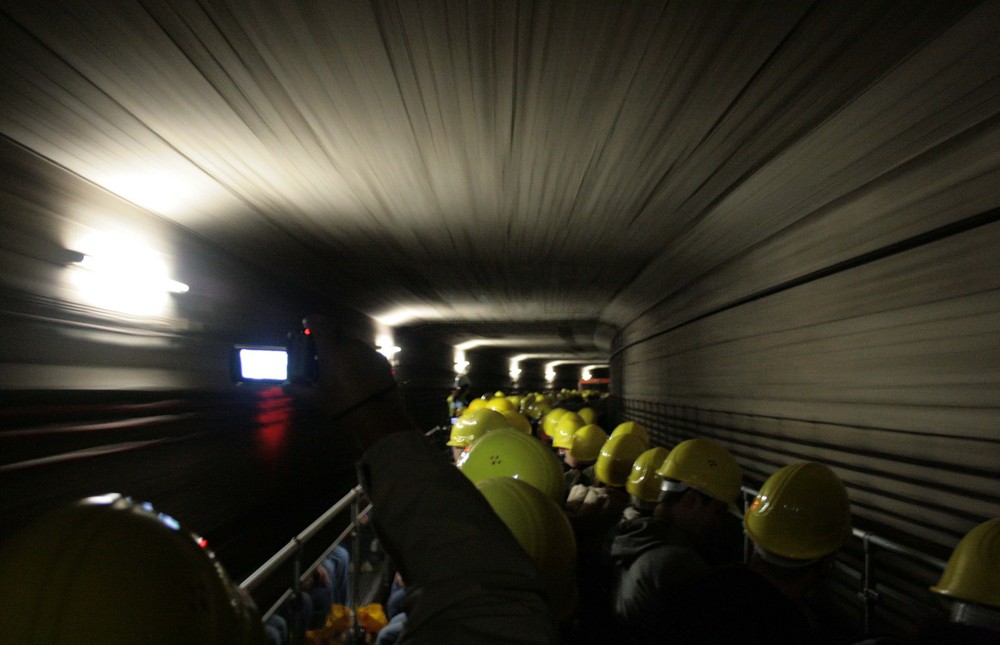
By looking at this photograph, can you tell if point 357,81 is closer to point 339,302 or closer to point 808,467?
point 808,467

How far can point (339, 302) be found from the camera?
1397 cm

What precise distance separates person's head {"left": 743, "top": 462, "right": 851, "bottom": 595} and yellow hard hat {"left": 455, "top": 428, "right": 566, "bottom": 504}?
131 centimetres

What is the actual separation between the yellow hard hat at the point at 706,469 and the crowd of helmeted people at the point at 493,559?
1 centimetres

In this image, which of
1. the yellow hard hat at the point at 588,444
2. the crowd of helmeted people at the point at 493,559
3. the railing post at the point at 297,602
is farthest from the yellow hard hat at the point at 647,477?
the railing post at the point at 297,602

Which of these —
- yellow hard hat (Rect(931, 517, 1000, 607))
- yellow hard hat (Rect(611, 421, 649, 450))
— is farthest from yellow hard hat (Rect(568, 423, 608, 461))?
yellow hard hat (Rect(931, 517, 1000, 607))

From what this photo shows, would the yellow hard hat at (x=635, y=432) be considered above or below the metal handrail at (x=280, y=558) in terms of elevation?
above

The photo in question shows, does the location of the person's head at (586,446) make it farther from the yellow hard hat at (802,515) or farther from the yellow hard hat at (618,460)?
the yellow hard hat at (802,515)

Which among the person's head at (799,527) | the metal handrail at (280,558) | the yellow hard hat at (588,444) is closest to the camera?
the metal handrail at (280,558)

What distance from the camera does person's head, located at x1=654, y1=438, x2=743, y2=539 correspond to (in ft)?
12.8

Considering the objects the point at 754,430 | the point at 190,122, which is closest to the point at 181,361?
the point at 190,122

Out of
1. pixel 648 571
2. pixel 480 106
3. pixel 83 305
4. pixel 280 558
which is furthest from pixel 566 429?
pixel 280 558

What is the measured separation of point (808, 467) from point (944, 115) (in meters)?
2.25

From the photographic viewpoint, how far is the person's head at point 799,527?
3.55 meters

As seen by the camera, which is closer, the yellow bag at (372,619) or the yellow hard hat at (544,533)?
the yellow hard hat at (544,533)
